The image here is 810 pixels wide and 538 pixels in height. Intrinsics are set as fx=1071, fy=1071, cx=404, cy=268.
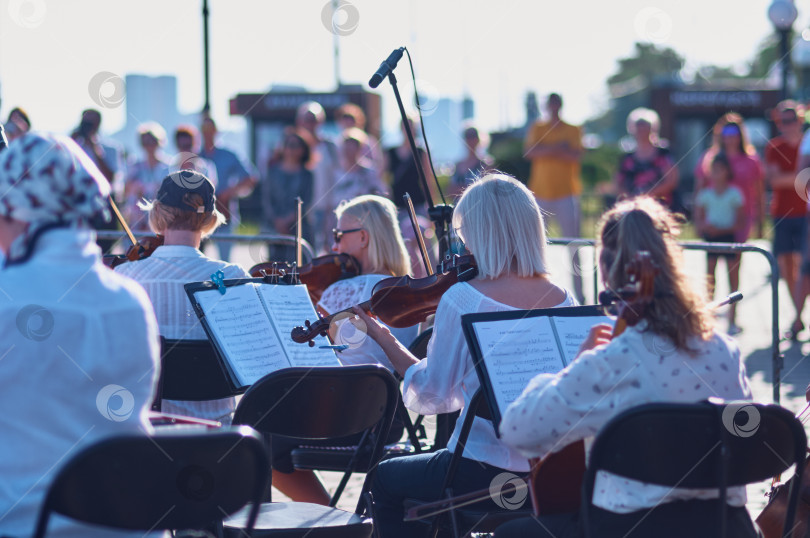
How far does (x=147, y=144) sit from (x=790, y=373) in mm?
5866

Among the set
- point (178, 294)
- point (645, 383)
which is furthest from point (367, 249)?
point (645, 383)

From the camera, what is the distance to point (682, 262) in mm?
2615

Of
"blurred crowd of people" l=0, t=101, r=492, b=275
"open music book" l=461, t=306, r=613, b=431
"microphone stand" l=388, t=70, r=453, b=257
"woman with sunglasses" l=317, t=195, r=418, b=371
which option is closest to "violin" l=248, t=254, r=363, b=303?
"woman with sunglasses" l=317, t=195, r=418, b=371

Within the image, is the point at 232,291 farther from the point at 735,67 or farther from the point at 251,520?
the point at 735,67

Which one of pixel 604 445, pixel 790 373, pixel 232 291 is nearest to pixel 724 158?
pixel 790 373

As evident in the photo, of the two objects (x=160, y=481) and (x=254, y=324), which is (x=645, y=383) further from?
(x=254, y=324)

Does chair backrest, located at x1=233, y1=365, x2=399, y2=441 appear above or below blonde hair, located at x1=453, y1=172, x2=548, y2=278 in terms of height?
below

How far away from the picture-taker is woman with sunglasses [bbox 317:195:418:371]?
445cm

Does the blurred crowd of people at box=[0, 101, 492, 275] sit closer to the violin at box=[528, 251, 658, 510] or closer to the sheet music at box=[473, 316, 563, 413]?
the sheet music at box=[473, 316, 563, 413]

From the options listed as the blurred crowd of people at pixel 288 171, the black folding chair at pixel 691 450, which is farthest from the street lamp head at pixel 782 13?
the black folding chair at pixel 691 450

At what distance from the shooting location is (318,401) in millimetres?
3260

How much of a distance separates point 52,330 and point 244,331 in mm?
1489

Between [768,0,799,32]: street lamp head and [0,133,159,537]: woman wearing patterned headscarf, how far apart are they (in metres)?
11.4

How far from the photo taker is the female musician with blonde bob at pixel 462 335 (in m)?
3.30
